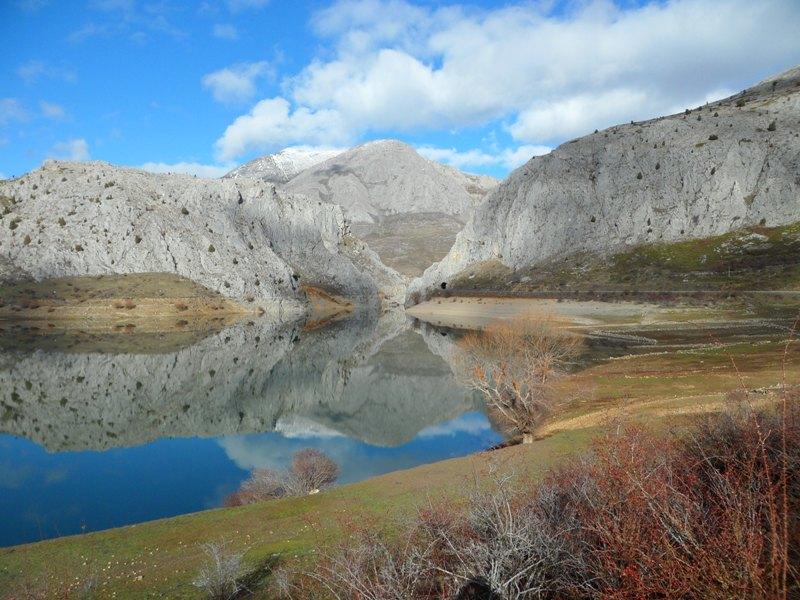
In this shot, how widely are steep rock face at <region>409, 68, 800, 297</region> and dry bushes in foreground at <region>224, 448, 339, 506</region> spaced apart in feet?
473

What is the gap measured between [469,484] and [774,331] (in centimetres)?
6717

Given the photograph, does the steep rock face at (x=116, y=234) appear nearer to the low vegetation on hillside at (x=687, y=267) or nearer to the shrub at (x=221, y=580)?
the low vegetation on hillside at (x=687, y=267)

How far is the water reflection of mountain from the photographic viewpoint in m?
50.4

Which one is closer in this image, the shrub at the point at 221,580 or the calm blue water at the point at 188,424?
the shrub at the point at 221,580

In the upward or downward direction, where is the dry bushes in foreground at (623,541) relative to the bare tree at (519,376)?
upward

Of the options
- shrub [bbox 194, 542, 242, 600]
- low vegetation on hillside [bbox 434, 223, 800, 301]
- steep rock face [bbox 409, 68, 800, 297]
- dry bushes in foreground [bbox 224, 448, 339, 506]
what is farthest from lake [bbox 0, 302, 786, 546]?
steep rock face [bbox 409, 68, 800, 297]

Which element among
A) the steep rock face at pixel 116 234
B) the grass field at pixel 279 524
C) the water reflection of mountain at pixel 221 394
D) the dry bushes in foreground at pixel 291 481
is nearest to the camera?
the grass field at pixel 279 524

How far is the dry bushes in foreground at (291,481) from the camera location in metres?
30.8

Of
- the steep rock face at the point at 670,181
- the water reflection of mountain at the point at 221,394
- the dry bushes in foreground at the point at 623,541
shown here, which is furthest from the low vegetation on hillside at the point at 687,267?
the dry bushes in foreground at the point at 623,541

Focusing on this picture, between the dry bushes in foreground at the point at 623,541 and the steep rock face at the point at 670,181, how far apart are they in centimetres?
15421

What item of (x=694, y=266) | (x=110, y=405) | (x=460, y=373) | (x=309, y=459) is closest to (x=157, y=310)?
(x=110, y=405)

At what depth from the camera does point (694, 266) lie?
126250mm

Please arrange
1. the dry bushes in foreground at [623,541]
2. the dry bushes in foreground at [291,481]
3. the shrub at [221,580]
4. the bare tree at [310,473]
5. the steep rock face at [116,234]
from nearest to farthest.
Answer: the dry bushes in foreground at [623,541], the shrub at [221,580], the dry bushes in foreground at [291,481], the bare tree at [310,473], the steep rock face at [116,234]

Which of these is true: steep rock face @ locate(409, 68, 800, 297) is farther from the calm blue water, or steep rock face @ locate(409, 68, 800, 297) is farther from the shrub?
the shrub
